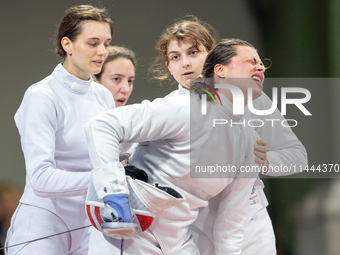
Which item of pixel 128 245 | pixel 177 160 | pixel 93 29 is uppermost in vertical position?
pixel 93 29

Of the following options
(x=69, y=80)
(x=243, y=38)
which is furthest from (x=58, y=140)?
(x=243, y=38)

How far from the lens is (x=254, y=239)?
1.13m

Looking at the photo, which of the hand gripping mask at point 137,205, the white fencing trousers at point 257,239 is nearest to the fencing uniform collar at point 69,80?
the hand gripping mask at point 137,205

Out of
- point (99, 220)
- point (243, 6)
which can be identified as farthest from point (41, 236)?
→ point (243, 6)

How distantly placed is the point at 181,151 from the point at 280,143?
0.41 meters

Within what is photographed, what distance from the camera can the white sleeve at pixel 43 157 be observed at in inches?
41.2

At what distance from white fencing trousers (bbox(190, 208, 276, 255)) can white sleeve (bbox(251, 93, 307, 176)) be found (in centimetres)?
15

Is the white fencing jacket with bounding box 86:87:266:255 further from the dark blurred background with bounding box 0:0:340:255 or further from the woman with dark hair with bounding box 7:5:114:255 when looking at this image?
the dark blurred background with bounding box 0:0:340:255

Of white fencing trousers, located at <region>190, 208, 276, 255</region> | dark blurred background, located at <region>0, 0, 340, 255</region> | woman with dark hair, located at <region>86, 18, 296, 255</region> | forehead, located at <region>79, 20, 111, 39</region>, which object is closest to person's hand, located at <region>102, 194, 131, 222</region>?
woman with dark hair, located at <region>86, 18, 296, 255</region>

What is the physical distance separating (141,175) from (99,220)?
0.48ft

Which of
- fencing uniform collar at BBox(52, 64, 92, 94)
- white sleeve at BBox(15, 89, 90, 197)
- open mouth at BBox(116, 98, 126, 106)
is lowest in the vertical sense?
white sleeve at BBox(15, 89, 90, 197)

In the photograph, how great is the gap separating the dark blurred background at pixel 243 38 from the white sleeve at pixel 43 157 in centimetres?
74

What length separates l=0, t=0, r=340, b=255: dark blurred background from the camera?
67.6 inches

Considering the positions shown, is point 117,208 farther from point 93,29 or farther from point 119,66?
point 119,66
